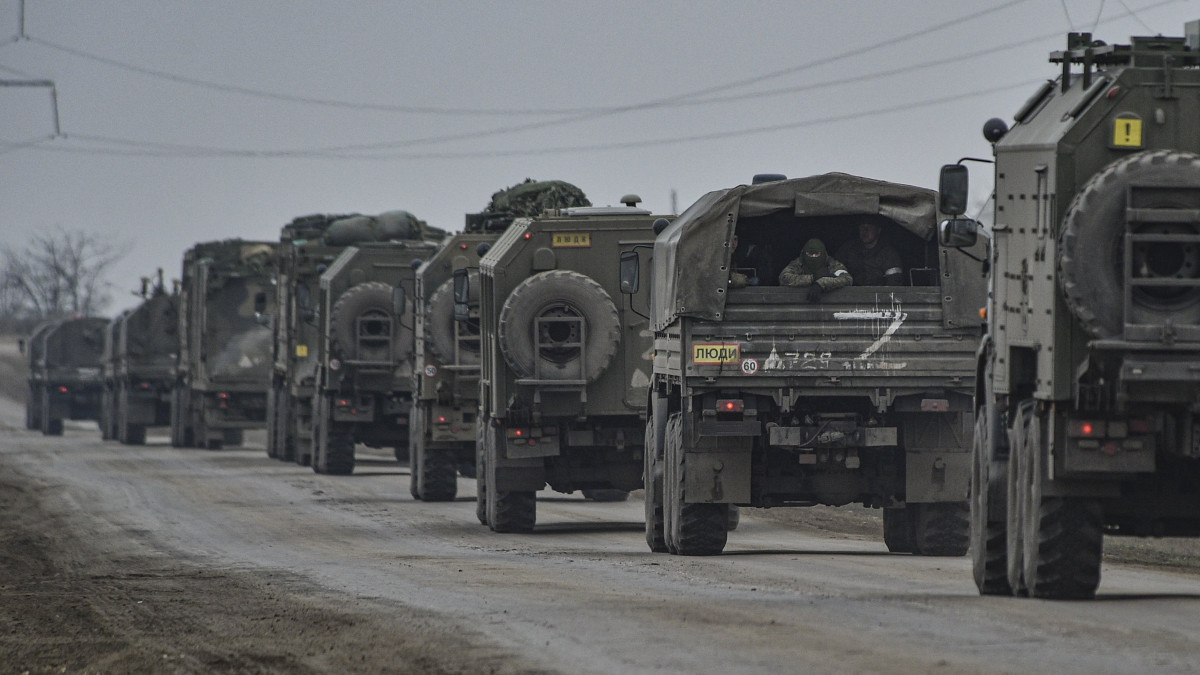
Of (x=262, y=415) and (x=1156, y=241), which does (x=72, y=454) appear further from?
(x=1156, y=241)

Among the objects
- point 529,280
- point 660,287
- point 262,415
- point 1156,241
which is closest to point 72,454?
point 262,415

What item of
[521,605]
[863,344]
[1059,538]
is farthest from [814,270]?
[1059,538]

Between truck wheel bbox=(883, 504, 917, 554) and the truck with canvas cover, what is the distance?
50.8 ft

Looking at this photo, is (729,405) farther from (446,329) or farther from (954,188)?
(446,329)

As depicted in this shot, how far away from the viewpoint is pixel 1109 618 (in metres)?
11.2

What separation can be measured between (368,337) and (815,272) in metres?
15.0

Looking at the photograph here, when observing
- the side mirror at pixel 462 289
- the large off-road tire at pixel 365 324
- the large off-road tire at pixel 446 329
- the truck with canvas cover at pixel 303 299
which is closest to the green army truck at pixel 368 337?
the large off-road tire at pixel 365 324

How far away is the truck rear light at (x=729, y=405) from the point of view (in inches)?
664

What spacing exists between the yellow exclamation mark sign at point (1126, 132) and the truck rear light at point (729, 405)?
18.6ft

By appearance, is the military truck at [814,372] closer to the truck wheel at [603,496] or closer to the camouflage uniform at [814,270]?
the camouflage uniform at [814,270]

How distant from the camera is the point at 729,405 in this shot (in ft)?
55.4

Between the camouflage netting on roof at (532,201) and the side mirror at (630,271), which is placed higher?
the camouflage netting on roof at (532,201)

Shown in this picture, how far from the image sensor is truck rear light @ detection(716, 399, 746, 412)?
16.9 m

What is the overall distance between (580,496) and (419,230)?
259 inches
